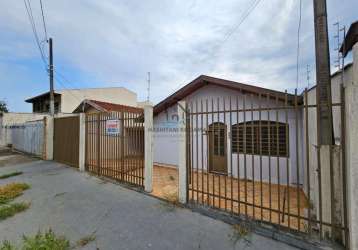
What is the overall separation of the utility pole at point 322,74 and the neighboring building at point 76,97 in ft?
78.1

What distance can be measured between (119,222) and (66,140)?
7.83 m

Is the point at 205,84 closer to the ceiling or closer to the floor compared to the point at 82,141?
closer to the ceiling

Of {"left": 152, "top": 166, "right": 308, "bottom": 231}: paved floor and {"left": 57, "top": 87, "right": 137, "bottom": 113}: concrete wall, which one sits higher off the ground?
{"left": 57, "top": 87, "right": 137, "bottom": 113}: concrete wall

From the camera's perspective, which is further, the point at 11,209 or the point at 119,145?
the point at 119,145

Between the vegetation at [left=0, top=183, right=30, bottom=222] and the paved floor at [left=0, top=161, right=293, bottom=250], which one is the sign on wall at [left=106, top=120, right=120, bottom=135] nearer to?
the paved floor at [left=0, top=161, right=293, bottom=250]

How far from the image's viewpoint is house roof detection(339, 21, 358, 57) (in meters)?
3.98

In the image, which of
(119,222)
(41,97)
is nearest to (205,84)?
(119,222)

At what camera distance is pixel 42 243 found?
3.47 meters

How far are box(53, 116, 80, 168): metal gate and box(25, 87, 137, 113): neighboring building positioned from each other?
40.0 feet

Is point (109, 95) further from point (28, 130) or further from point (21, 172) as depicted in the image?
point (21, 172)

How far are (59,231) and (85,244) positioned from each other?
0.84 m

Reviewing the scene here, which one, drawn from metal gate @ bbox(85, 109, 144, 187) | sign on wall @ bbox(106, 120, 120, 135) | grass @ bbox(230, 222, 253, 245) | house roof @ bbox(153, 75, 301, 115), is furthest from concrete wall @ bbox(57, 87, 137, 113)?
grass @ bbox(230, 222, 253, 245)

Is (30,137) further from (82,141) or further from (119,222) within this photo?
(119,222)

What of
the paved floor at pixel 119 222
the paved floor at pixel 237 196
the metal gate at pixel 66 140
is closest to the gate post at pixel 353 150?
the paved floor at pixel 119 222
